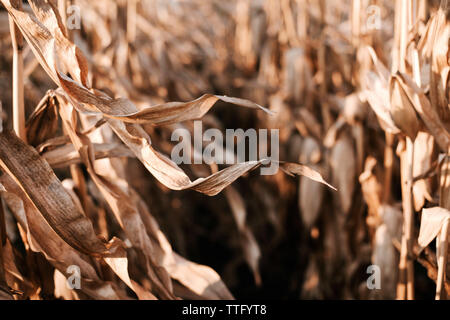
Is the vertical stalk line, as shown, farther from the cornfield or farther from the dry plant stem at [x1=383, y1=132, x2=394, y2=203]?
the dry plant stem at [x1=383, y1=132, x2=394, y2=203]

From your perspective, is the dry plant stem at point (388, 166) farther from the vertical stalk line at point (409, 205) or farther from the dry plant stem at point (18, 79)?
the dry plant stem at point (18, 79)

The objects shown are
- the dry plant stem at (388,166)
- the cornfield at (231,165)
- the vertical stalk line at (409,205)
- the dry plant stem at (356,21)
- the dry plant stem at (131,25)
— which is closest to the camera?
the cornfield at (231,165)

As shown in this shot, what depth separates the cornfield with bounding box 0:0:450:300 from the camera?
0.59 metres

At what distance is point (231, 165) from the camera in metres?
0.81

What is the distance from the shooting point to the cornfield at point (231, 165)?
1.93 feet

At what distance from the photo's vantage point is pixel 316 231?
1188mm

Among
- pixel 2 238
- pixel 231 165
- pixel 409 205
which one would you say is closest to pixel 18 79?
pixel 2 238

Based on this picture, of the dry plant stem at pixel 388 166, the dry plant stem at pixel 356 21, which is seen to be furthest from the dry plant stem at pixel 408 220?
the dry plant stem at pixel 356 21

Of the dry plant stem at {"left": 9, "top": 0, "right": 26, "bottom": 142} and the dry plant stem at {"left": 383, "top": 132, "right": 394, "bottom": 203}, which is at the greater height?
the dry plant stem at {"left": 9, "top": 0, "right": 26, "bottom": 142}

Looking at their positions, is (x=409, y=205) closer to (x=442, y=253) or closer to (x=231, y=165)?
(x=442, y=253)

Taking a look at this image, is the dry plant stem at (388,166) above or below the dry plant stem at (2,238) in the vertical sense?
above

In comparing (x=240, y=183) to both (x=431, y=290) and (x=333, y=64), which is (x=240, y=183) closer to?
(x=333, y=64)

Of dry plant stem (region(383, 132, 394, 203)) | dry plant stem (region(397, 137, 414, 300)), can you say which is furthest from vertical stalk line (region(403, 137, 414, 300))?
dry plant stem (region(383, 132, 394, 203))
